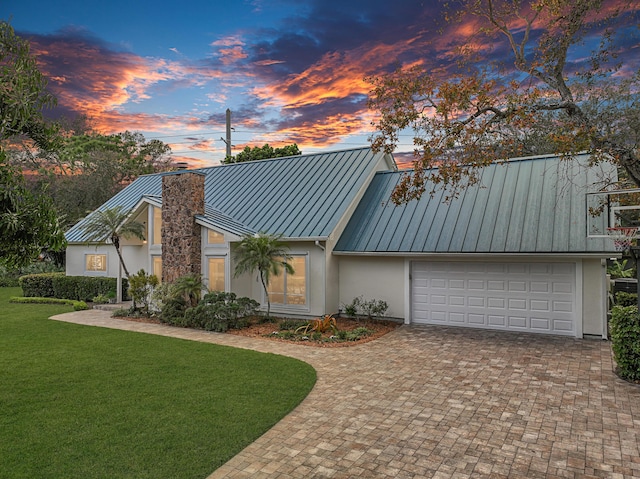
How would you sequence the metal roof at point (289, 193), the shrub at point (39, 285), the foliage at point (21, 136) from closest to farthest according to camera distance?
the foliage at point (21, 136) → the metal roof at point (289, 193) → the shrub at point (39, 285)

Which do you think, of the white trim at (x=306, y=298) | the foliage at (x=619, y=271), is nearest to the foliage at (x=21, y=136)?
the white trim at (x=306, y=298)

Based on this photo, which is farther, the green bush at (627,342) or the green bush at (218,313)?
the green bush at (218,313)

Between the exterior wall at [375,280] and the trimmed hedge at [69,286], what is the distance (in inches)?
393

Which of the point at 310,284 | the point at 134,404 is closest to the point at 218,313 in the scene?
the point at 310,284

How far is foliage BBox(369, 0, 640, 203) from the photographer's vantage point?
9.44 m

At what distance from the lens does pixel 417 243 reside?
12.6 metres

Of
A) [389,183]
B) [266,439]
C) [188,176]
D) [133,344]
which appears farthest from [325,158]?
[266,439]

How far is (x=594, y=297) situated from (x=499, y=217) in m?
3.27

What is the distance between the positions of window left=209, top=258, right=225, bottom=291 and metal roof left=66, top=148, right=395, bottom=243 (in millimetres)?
1367

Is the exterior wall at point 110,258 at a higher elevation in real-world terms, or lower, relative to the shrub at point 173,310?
higher

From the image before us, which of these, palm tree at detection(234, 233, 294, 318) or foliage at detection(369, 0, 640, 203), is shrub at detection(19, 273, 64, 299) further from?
foliage at detection(369, 0, 640, 203)

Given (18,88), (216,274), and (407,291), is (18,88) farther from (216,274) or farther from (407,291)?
(407,291)

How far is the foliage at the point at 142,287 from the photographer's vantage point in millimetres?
14512

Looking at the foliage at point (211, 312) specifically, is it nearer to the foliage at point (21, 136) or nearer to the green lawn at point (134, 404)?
the green lawn at point (134, 404)
